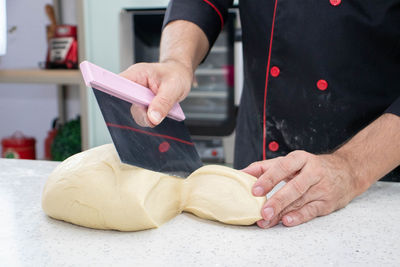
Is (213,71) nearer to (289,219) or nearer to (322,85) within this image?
(322,85)

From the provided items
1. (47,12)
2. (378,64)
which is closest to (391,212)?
(378,64)

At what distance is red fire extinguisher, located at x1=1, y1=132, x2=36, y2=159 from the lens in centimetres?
216

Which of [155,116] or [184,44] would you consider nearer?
[155,116]

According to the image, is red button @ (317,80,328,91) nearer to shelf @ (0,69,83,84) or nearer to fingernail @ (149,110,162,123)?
fingernail @ (149,110,162,123)

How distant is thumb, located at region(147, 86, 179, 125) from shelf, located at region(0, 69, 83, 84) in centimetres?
123

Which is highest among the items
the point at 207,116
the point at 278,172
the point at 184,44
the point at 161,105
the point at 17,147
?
the point at 184,44

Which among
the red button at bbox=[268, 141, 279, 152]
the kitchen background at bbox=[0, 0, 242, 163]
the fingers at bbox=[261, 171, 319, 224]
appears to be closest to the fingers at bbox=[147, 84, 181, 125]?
the fingers at bbox=[261, 171, 319, 224]

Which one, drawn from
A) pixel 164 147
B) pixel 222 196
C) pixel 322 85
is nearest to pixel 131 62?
pixel 322 85

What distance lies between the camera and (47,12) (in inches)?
88.4

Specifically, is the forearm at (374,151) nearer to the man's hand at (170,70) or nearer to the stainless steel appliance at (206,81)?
the man's hand at (170,70)

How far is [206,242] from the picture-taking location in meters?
0.67

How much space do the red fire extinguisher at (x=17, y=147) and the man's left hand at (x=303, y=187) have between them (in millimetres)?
1707

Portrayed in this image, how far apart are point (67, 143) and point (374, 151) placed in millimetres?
1640

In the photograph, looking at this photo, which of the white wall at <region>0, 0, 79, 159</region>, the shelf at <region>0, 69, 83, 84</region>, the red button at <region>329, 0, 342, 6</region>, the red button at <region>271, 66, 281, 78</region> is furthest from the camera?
the white wall at <region>0, 0, 79, 159</region>
